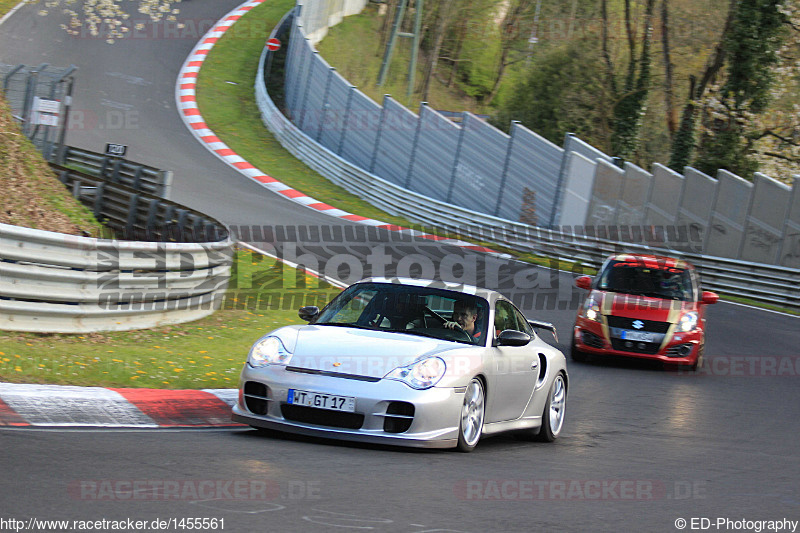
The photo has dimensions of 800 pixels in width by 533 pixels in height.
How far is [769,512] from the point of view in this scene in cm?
605

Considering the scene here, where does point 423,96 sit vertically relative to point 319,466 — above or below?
above

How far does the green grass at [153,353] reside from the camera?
8.38 meters

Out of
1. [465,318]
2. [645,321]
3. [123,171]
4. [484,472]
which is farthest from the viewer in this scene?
[123,171]

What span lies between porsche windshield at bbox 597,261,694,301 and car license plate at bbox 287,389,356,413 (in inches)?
340

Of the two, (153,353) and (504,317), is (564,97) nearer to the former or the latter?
(153,353)

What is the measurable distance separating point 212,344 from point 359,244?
11038 mm

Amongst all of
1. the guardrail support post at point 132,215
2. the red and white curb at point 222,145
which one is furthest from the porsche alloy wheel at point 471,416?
the red and white curb at point 222,145

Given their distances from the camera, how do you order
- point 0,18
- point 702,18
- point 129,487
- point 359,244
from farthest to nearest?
point 702,18 → point 0,18 → point 359,244 → point 129,487

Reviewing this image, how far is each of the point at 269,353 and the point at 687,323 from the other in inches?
331

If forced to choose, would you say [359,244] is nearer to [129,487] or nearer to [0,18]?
[129,487]

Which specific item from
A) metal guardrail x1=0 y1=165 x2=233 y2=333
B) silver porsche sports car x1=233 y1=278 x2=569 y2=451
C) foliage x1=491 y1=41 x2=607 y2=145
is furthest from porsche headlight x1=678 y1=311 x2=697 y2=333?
foliage x1=491 y1=41 x2=607 y2=145

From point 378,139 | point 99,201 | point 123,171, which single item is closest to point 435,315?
point 99,201

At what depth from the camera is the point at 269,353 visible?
7.14m

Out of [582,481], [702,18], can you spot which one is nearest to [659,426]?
[582,481]
